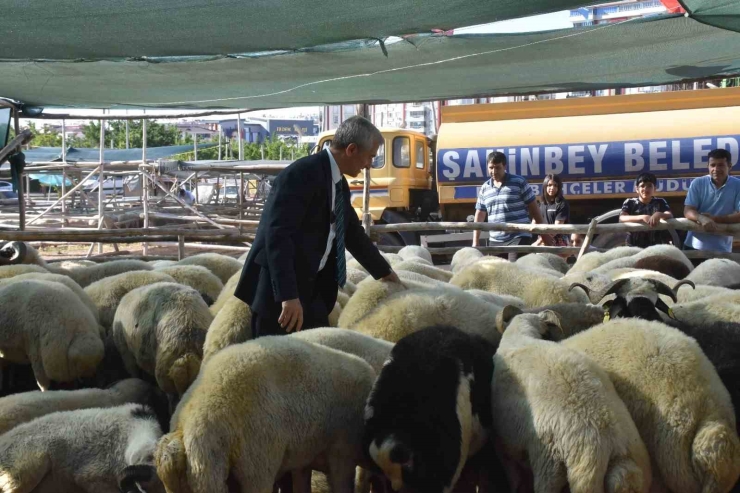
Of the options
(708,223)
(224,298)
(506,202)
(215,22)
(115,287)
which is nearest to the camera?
(224,298)

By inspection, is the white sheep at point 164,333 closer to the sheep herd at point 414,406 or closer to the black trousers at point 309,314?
the sheep herd at point 414,406

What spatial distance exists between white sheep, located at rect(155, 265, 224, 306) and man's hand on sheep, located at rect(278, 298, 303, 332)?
6.80ft

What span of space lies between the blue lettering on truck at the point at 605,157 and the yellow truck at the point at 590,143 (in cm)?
1

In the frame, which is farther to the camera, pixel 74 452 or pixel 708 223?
pixel 708 223

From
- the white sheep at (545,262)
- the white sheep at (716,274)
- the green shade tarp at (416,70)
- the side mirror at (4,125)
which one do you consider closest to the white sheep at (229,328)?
the green shade tarp at (416,70)

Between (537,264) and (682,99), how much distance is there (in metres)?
6.84

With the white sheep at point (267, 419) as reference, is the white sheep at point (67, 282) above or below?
above

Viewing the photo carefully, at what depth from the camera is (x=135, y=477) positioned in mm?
3383

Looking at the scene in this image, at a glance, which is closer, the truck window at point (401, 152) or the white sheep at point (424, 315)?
the white sheep at point (424, 315)

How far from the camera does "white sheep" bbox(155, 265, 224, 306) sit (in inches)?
240

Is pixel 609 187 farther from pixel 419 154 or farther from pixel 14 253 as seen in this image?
pixel 14 253

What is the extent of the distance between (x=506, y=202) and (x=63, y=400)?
5.67m

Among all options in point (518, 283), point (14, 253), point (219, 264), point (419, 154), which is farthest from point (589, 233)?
A: point (419, 154)

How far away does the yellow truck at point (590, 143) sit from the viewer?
12.2 meters
